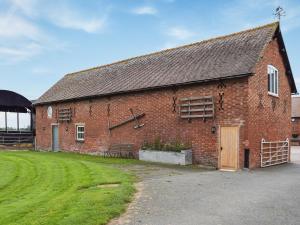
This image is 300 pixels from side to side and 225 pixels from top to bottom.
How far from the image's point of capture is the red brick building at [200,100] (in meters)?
17.7

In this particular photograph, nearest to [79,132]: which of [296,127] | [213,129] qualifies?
[213,129]

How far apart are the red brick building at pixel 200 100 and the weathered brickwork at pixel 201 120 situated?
0.15ft

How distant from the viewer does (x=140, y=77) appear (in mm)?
23828

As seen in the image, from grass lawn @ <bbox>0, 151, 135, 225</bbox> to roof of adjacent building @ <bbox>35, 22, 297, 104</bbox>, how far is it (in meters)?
7.42

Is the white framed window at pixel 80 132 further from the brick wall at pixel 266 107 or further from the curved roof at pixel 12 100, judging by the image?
the brick wall at pixel 266 107

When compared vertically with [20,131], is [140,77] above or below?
above

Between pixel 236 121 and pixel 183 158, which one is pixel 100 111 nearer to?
pixel 183 158

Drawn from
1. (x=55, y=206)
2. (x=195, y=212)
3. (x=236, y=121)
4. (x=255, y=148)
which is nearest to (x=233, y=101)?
(x=236, y=121)

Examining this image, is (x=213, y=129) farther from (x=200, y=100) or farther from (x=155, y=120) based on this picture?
(x=155, y=120)

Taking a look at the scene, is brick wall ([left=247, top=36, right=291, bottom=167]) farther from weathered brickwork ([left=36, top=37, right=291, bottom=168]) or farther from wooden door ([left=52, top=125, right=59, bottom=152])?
wooden door ([left=52, top=125, right=59, bottom=152])

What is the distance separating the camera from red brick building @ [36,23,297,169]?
1766 centimetres

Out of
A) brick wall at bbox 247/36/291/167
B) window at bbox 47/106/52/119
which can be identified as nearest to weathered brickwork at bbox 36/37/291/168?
brick wall at bbox 247/36/291/167

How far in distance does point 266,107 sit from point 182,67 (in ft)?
17.8

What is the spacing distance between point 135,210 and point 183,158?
10326 mm
